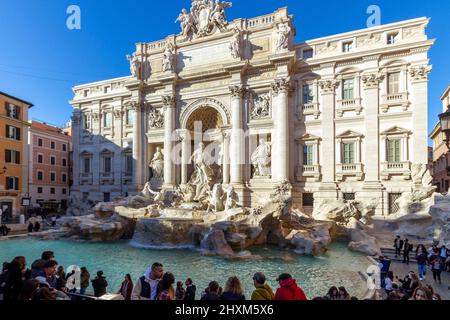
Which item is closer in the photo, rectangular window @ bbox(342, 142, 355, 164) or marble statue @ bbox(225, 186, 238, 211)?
marble statue @ bbox(225, 186, 238, 211)

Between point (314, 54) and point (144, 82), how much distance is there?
15045 mm

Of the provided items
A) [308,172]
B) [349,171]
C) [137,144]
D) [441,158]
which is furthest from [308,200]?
[441,158]

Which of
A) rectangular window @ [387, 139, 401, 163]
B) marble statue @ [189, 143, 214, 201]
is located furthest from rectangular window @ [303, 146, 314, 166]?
marble statue @ [189, 143, 214, 201]

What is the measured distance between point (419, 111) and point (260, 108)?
10429 millimetres

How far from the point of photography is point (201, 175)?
21.0 meters

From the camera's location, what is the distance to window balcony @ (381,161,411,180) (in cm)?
1720

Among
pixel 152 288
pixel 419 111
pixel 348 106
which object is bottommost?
pixel 152 288

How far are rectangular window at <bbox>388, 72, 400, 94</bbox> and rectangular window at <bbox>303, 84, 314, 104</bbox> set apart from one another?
5.04 meters

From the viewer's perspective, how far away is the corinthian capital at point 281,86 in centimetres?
1961

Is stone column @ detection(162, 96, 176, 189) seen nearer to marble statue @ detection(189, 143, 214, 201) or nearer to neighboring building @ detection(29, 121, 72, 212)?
marble statue @ detection(189, 143, 214, 201)

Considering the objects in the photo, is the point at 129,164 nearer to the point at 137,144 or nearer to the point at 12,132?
the point at 137,144

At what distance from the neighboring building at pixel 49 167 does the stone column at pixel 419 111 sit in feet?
116
